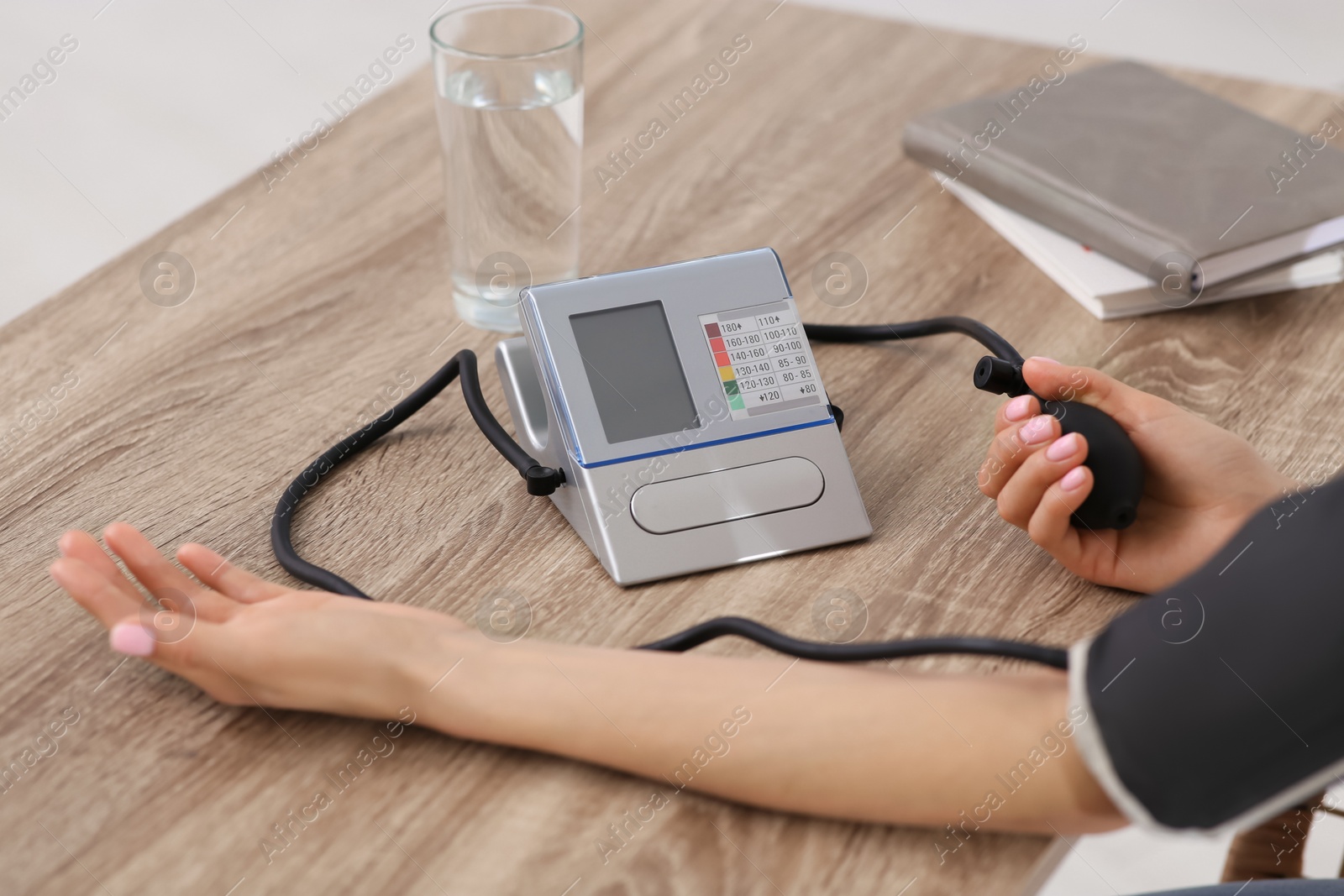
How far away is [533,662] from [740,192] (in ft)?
2.25

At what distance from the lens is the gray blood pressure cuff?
0.51 meters

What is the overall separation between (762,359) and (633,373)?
9 centimetres

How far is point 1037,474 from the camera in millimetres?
740

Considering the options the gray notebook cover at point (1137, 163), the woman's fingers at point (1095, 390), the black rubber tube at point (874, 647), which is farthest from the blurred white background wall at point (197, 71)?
the black rubber tube at point (874, 647)

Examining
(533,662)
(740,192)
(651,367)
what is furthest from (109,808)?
(740,192)

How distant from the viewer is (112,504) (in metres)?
0.79

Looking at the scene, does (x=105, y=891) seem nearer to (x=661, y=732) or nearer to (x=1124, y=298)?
(x=661, y=732)

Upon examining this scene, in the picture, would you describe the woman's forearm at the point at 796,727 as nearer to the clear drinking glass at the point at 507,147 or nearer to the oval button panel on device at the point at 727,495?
the oval button panel on device at the point at 727,495

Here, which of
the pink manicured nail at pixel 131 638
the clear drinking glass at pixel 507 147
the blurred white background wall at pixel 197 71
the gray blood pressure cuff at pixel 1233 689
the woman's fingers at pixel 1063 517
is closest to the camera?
the gray blood pressure cuff at pixel 1233 689

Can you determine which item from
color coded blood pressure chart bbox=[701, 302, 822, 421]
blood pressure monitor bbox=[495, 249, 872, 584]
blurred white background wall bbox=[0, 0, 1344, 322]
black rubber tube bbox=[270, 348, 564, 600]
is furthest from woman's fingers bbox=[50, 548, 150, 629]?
blurred white background wall bbox=[0, 0, 1344, 322]

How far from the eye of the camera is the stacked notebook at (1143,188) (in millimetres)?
1024

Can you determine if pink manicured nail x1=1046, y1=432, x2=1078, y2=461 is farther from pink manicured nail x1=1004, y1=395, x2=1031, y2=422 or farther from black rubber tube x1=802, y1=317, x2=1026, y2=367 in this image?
black rubber tube x1=802, y1=317, x2=1026, y2=367

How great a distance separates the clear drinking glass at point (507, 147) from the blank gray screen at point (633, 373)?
→ 0.23 metres

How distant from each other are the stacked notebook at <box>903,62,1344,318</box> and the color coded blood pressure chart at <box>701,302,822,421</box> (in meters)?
0.36
